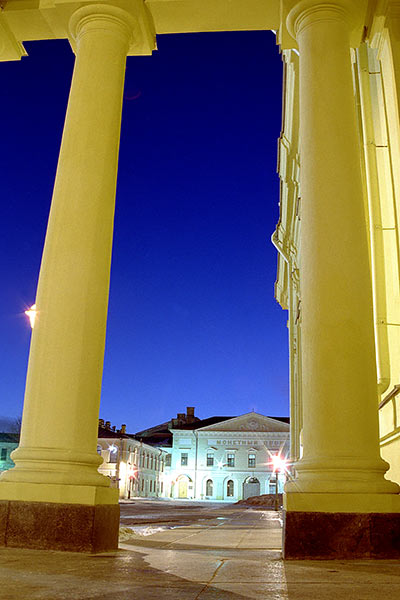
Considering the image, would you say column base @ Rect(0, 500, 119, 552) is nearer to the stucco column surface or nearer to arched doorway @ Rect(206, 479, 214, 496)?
the stucco column surface

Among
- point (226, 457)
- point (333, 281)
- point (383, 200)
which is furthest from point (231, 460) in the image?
point (333, 281)

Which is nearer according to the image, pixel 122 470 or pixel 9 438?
pixel 122 470

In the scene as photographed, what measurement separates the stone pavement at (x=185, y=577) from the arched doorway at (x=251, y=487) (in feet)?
534

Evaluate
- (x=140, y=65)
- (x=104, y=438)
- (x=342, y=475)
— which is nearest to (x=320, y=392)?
(x=342, y=475)

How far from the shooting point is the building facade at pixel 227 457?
168 meters

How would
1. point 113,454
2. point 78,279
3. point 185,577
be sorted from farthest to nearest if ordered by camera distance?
1. point 113,454
2. point 78,279
3. point 185,577

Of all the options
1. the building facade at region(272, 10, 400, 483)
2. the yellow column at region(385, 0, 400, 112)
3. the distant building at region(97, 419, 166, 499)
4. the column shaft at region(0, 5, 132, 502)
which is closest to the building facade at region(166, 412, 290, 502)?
the distant building at region(97, 419, 166, 499)

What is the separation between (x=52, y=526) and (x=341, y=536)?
549 cm

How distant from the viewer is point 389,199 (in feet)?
65.4

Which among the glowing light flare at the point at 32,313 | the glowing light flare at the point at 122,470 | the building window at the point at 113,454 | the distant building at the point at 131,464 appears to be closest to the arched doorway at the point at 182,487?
the distant building at the point at 131,464

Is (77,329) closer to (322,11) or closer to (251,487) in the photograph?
(322,11)

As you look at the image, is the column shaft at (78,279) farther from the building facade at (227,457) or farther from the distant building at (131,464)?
the building facade at (227,457)

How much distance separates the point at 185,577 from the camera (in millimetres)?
8328

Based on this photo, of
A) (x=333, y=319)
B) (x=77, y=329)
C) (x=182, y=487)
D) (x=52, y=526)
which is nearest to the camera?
(x=52, y=526)
